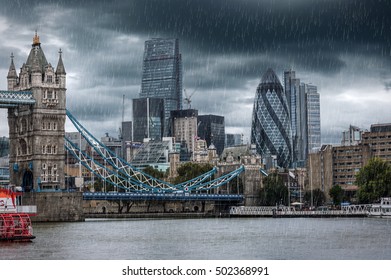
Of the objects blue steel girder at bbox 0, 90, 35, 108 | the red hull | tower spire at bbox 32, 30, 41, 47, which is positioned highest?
tower spire at bbox 32, 30, 41, 47

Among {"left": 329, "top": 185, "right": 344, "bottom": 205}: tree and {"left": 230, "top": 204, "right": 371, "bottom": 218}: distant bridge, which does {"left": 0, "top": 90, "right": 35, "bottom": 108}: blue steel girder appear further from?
{"left": 329, "top": 185, "right": 344, "bottom": 205}: tree

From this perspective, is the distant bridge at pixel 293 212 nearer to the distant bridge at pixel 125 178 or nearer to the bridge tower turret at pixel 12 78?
the distant bridge at pixel 125 178

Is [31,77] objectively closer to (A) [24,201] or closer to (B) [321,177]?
(A) [24,201]

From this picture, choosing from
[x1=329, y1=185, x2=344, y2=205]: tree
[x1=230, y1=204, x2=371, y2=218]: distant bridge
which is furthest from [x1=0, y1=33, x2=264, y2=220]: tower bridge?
[x1=329, y1=185, x2=344, y2=205]: tree

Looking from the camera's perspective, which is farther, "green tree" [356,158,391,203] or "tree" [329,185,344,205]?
"tree" [329,185,344,205]

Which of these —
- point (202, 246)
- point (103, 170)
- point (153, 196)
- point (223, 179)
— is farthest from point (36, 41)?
point (223, 179)
